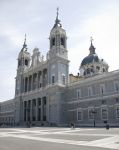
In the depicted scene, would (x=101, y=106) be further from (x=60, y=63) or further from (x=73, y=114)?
(x=60, y=63)

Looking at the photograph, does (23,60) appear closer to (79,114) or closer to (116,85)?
(79,114)

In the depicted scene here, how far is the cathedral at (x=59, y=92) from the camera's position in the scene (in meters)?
51.1

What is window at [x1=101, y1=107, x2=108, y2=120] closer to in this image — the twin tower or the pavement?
the twin tower

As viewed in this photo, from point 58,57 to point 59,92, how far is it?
412 inches

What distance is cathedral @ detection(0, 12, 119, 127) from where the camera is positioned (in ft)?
168

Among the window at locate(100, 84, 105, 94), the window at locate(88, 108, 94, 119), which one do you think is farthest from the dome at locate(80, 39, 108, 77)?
the window at locate(100, 84, 105, 94)

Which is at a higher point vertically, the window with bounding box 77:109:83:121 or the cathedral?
the cathedral

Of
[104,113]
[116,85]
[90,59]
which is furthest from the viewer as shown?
[90,59]

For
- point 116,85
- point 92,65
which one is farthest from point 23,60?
point 116,85

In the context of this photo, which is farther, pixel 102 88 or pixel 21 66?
pixel 21 66

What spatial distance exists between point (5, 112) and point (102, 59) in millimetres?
49302

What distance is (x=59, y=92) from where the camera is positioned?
61.5 meters

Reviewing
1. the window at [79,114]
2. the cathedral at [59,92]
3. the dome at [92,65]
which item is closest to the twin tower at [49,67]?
the cathedral at [59,92]

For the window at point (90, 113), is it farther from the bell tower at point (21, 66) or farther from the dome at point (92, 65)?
the dome at point (92, 65)
